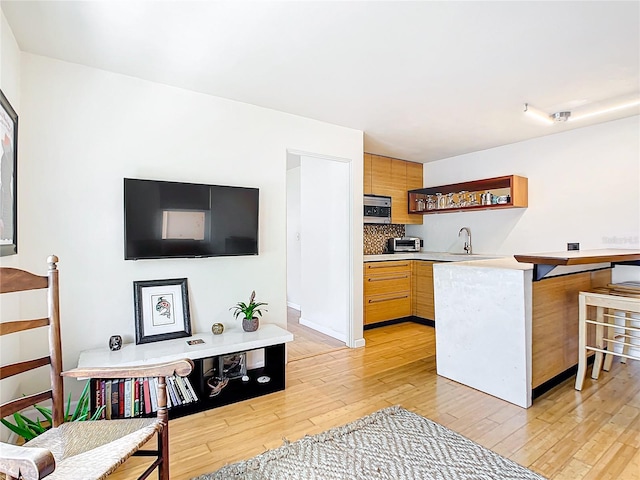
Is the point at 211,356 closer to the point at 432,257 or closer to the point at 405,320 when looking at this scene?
the point at 405,320

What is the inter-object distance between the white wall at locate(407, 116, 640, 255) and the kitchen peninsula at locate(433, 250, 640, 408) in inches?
34.9

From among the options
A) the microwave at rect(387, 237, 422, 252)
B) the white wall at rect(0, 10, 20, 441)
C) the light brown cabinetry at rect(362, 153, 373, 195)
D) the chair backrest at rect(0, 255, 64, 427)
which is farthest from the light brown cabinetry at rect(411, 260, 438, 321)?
the white wall at rect(0, 10, 20, 441)

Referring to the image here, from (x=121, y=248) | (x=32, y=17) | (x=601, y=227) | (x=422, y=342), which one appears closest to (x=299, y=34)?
(x=32, y=17)

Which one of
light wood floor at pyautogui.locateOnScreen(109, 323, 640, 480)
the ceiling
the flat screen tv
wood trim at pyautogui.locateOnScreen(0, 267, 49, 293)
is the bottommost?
light wood floor at pyautogui.locateOnScreen(109, 323, 640, 480)

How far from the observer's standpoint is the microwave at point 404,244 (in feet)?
16.6

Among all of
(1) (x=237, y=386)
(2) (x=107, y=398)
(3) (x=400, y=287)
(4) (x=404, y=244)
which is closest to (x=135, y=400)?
(2) (x=107, y=398)

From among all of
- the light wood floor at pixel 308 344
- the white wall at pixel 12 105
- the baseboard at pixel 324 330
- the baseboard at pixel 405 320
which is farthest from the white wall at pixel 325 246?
the white wall at pixel 12 105

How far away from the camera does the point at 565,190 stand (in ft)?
12.8

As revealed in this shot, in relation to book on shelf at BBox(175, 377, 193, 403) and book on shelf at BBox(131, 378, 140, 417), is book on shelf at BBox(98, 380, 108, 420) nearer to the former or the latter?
book on shelf at BBox(131, 378, 140, 417)

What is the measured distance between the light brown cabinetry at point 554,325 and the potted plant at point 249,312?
6.89 feet

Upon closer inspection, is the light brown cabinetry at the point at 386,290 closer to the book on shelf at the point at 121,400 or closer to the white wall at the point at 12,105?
the book on shelf at the point at 121,400

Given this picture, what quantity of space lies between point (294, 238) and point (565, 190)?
3905 mm

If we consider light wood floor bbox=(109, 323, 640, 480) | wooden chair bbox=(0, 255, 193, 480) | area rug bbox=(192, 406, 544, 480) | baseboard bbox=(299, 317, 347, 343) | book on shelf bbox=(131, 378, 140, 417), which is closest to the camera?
wooden chair bbox=(0, 255, 193, 480)

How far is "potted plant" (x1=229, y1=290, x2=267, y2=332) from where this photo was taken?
281cm
